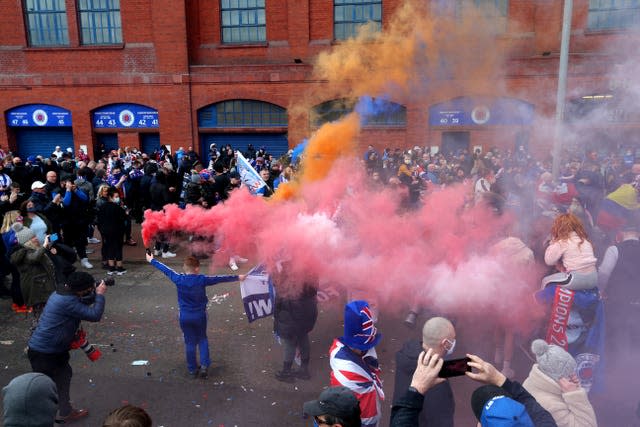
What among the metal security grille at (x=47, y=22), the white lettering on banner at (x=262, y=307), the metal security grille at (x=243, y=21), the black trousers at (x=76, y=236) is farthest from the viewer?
the metal security grille at (x=47, y=22)

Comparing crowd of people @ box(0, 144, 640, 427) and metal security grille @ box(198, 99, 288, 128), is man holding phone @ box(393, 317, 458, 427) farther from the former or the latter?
metal security grille @ box(198, 99, 288, 128)

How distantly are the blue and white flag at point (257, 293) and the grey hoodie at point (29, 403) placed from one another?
2.73m

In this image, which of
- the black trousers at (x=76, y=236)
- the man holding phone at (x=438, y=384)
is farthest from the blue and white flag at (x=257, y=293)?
the black trousers at (x=76, y=236)

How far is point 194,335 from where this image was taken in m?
5.02

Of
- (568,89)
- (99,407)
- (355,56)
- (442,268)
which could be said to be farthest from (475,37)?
(99,407)

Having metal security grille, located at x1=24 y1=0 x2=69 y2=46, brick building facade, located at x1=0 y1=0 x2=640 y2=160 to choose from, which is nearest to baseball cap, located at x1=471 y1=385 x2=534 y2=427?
brick building facade, located at x1=0 y1=0 x2=640 y2=160

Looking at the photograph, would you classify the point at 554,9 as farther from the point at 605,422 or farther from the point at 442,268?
the point at 605,422

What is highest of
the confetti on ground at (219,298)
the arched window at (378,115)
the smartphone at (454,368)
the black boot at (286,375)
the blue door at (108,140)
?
the arched window at (378,115)

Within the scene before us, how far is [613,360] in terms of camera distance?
201 inches

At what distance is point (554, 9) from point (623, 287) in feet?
23.2

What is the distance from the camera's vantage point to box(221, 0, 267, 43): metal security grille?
61.0 ft

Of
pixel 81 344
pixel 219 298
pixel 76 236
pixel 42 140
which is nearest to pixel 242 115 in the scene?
pixel 42 140

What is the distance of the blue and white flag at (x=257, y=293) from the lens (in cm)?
531

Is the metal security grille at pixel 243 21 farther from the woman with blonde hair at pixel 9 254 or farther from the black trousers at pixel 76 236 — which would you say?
the woman with blonde hair at pixel 9 254
